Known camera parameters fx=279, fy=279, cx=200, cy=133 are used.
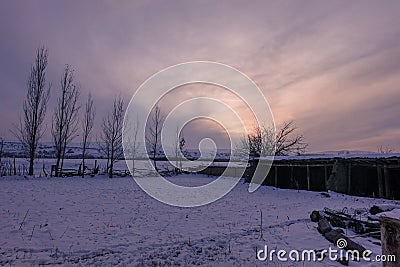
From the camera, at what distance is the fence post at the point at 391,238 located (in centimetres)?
201

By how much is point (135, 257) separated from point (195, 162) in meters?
52.2

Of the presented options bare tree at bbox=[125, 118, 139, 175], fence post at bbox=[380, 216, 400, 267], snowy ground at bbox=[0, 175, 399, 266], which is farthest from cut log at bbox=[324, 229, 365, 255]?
bare tree at bbox=[125, 118, 139, 175]

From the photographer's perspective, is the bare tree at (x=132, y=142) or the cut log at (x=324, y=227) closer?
the cut log at (x=324, y=227)

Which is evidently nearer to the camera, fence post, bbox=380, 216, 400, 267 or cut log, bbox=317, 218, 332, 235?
fence post, bbox=380, 216, 400, 267

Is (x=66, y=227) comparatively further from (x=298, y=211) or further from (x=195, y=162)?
(x=195, y=162)

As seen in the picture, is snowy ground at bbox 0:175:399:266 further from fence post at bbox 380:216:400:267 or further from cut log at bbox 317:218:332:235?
fence post at bbox 380:216:400:267

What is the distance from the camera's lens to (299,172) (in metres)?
23.7

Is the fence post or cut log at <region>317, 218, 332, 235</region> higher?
the fence post

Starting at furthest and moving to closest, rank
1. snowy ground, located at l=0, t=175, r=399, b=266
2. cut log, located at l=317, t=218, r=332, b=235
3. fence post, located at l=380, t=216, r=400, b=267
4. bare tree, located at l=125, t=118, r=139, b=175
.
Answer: bare tree, located at l=125, t=118, r=139, b=175
cut log, located at l=317, t=218, r=332, b=235
snowy ground, located at l=0, t=175, r=399, b=266
fence post, located at l=380, t=216, r=400, b=267

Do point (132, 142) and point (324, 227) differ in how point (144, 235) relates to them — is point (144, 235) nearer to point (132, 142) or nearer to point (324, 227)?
point (324, 227)

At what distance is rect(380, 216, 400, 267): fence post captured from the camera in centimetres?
201

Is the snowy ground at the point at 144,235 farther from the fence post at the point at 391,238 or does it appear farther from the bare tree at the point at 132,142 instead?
the bare tree at the point at 132,142

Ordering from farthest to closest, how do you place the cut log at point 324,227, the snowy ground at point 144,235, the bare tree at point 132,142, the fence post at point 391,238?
the bare tree at point 132,142 < the cut log at point 324,227 < the snowy ground at point 144,235 < the fence post at point 391,238

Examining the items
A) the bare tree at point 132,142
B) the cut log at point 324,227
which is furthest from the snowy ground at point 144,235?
the bare tree at point 132,142
